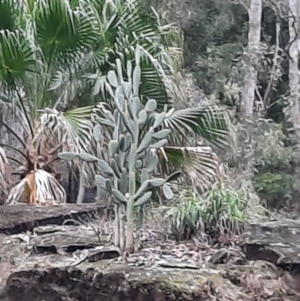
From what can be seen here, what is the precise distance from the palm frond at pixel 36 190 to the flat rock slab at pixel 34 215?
0.26 m

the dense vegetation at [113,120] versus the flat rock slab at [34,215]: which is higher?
the dense vegetation at [113,120]

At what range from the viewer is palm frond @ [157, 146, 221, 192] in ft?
13.9

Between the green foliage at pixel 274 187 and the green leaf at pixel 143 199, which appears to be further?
the green foliage at pixel 274 187

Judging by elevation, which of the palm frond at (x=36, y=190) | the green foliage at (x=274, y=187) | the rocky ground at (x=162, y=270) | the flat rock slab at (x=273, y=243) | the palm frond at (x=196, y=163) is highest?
the palm frond at (x=196, y=163)

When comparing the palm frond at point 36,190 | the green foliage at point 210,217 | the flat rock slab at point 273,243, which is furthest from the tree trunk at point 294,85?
the flat rock slab at point 273,243

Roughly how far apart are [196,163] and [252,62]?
5865mm

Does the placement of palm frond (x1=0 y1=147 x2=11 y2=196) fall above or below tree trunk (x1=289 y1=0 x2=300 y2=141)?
below

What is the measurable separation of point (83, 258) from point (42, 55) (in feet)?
7.77

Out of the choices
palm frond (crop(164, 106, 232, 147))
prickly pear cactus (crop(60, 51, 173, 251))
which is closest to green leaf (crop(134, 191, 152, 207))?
prickly pear cactus (crop(60, 51, 173, 251))

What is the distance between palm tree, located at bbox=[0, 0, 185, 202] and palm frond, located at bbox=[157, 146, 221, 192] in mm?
699

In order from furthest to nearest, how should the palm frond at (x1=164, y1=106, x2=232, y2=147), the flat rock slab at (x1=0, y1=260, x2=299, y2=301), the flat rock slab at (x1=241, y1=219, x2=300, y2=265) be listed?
the palm frond at (x1=164, y1=106, x2=232, y2=147) < the flat rock slab at (x1=241, y1=219, x2=300, y2=265) < the flat rock slab at (x1=0, y1=260, x2=299, y2=301)

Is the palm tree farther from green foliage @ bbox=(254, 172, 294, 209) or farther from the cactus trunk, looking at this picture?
green foliage @ bbox=(254, 172, 294, 209)

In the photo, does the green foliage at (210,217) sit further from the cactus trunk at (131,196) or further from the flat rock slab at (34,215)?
the flat rock slab at (34,215)

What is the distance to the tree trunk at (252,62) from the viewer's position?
967 centimetres
